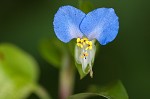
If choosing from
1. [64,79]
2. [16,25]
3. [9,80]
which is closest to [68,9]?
[64,79]

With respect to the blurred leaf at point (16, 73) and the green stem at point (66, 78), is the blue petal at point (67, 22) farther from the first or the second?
the blurred leaf at point (16, 73)

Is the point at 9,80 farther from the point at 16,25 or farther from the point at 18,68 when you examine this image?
the point at 16,25

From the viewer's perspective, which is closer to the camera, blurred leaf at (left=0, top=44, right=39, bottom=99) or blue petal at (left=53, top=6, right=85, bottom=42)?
blue petal at (left=53, top=6, right=85, bottom=42)

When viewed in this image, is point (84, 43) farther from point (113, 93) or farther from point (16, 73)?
point (16, 73)

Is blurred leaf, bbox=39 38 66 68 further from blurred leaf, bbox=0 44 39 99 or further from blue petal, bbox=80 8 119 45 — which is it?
blue petal, bbox=80 8 119 45

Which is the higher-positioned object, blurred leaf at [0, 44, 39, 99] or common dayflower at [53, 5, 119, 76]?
common dayflower at [53, 5, 119, 76]

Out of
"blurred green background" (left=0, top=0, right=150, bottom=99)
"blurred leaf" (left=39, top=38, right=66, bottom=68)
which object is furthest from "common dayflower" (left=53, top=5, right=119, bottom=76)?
"blurred green background" (left=0, top=0, right=150, bottom=99)
